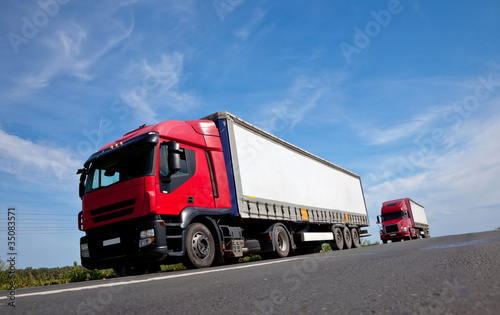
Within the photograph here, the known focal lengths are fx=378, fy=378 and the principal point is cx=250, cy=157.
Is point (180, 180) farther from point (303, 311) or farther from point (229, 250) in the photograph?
point (303, 311)

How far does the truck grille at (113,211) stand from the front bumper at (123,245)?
177 mm

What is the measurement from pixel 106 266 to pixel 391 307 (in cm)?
678

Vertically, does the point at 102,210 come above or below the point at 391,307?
above

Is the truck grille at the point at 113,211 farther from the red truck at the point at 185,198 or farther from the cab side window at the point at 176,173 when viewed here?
Result: the cab side window at the point at 176,173

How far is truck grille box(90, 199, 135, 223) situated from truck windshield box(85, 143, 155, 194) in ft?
1.57

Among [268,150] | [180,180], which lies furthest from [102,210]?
[268,150]

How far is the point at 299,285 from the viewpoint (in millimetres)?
3273

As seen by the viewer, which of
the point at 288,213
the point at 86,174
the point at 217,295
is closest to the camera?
the point at 217,295

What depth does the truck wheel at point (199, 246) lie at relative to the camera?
7.45 meters

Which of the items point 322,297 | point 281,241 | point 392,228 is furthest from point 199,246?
point 392,228

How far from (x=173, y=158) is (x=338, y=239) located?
10295 millimetres

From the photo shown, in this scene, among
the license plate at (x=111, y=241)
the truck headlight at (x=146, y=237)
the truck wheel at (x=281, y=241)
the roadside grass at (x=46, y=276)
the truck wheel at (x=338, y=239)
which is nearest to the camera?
the truck headlight at (x=146, y=237)

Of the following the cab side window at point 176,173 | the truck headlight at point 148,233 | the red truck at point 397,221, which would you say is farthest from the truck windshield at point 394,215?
the truck headlight at point 148,233

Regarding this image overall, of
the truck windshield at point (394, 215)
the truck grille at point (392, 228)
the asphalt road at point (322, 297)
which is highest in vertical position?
the truck windshield at point (394, 215)
